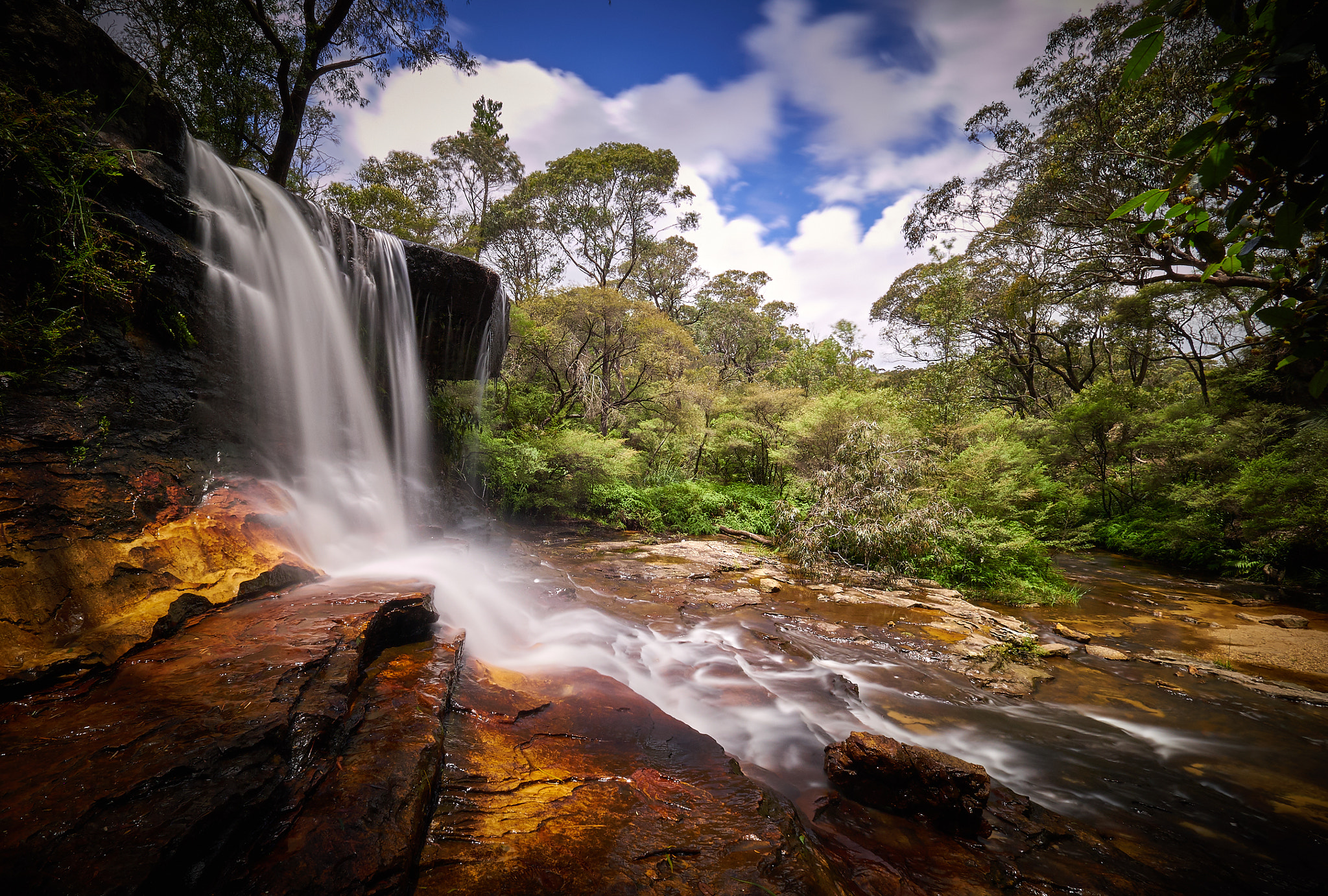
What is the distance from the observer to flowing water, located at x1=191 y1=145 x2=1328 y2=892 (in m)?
3.21

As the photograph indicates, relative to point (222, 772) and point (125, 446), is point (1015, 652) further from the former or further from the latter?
point (125, 446)

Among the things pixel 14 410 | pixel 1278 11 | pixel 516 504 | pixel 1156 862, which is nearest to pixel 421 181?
pixel 516 504

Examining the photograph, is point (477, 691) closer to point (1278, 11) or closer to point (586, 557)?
point (1278, 11)

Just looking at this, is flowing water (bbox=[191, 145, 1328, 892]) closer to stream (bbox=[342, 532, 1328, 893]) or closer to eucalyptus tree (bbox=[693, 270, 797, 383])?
stream (bbox=[342, 532, 1328, 893])

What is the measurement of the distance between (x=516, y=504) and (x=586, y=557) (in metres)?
3.96

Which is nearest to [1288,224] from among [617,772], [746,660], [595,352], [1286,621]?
[617,772]

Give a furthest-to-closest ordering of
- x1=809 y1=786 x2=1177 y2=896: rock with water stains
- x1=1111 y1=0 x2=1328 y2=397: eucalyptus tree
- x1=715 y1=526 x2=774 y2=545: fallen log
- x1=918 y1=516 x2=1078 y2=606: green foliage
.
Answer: x1=715 y1=526 x2=774 y2=545: fallen log, x1=918 y1=516 x2=1078 y2=606: green foliage, x1=809 y1=786 x2=1177 y2=896: rock with water stains, x1=1111 y1=0 x2=1328 y2=397: eucalyptus tree

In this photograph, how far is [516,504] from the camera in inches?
497

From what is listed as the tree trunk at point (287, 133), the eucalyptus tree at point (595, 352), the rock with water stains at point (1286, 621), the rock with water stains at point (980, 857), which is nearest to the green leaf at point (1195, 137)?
the rock with water stains at point (980, 857)

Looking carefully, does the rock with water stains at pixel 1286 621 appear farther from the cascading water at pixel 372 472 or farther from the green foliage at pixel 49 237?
the green foliage at pixel 49 237

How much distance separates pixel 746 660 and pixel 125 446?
5.89 meters

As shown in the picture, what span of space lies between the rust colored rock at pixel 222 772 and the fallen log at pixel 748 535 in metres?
9.42

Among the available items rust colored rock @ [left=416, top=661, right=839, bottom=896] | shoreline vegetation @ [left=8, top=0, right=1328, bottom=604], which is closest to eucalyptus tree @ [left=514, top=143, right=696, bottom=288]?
shoreline vegetation @ [left=8, top=0, right=1328, bottom=604]

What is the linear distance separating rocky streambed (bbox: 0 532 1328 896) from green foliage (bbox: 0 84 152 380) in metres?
2.52
